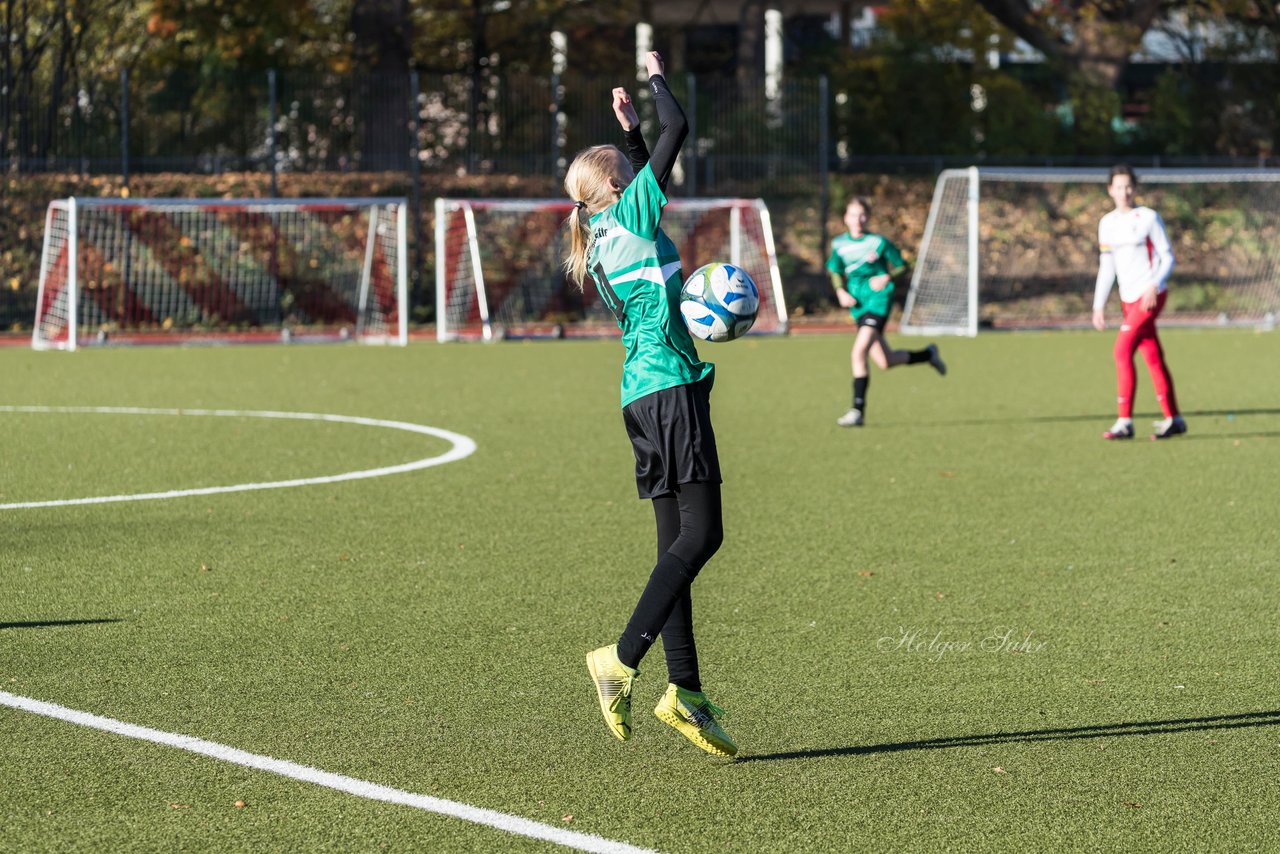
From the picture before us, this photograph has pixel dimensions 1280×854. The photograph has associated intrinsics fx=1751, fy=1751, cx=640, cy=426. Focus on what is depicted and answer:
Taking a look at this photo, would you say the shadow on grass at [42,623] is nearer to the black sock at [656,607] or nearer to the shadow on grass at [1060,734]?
the black sock at [656,607]

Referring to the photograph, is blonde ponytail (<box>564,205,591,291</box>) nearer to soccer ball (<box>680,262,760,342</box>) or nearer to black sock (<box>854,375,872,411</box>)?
soccer ball (<box>680,262,760,342</box>)

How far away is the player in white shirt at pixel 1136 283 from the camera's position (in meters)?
12.8

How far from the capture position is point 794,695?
5766 millimetres

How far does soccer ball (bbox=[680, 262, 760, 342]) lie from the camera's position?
5.24 m

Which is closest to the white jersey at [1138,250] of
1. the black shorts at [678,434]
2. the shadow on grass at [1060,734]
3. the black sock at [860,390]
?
the black sock at [860,390]

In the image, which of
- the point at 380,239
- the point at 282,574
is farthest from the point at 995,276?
the point at 282,574

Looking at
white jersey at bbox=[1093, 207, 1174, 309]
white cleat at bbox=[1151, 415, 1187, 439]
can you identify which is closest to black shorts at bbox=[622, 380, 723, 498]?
white jersey at bbox=[1093, 207, 1174, 309]

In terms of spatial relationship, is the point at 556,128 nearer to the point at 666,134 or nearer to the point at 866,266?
the point at 866,266

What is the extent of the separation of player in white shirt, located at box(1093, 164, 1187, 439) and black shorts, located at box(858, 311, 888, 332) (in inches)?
68.0

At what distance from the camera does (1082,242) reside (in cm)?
3216

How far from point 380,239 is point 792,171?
24.8ft

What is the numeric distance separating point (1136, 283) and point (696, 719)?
8869 millimetres

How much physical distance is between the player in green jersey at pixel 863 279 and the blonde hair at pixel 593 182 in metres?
8.63

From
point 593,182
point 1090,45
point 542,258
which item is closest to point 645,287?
point 593,182
